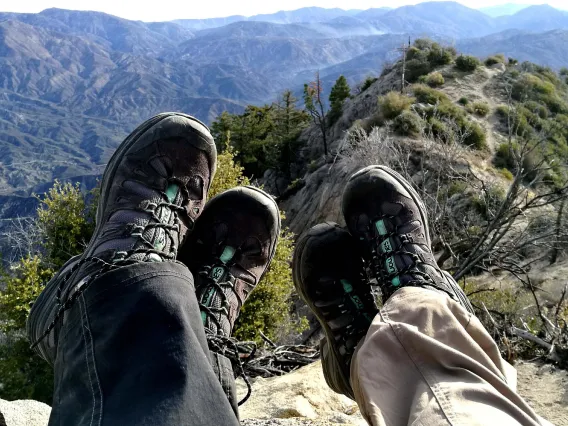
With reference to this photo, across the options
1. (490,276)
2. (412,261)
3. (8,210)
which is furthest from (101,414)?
(8,210)

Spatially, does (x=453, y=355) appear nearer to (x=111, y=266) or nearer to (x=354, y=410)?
(x=111, y=266)

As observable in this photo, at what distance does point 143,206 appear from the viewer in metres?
2.85

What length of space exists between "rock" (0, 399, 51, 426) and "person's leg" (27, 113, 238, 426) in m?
0.50

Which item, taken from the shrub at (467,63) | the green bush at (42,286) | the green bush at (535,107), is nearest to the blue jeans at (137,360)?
the green bush at (42,286)

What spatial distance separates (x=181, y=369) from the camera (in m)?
1.57

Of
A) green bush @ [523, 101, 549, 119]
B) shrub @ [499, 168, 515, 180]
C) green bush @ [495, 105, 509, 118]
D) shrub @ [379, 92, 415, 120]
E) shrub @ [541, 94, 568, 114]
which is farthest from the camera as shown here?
shrub @ [541, 94, 568, 114]

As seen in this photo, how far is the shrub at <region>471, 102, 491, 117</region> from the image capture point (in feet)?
71.4

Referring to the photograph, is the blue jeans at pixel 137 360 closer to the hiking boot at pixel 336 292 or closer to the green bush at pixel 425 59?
the hiking boot at pixel 336 292

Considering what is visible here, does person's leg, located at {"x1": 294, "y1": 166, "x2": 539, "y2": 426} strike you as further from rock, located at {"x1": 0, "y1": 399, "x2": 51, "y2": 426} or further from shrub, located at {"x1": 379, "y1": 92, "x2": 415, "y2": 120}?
shrub, located at {"x1": 379, "y1": 92, "x2": 415, "y2": 120}

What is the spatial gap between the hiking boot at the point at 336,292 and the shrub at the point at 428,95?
19.3 m

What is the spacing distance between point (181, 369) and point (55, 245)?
399 inches

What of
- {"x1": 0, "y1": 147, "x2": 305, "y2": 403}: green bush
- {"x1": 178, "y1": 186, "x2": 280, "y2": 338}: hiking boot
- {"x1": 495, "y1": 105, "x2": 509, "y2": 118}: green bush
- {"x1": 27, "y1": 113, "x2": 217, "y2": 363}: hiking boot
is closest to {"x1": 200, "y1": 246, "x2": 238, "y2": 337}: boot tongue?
{"x1": 178, "y1": 186, "x2": 280, "y2": 338}: hiking boot

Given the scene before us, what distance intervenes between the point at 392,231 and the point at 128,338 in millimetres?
1879

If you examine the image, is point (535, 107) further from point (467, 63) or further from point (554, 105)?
point (467, 63)
